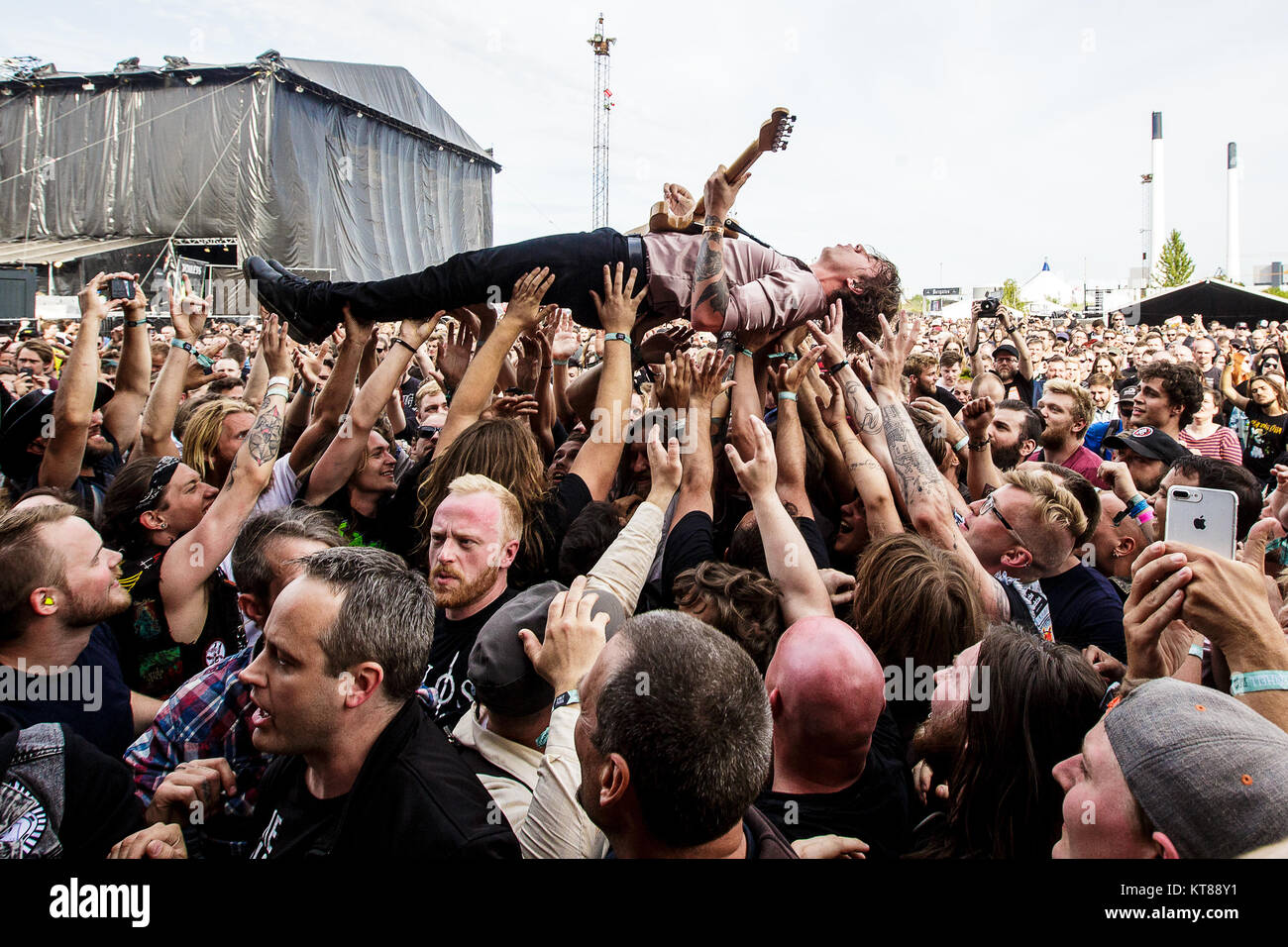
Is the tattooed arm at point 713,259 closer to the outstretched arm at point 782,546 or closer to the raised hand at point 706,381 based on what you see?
the raised hand at point 706,381

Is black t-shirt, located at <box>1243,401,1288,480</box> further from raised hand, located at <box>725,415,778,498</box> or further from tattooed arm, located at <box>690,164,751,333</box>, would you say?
raised hand, located at <box>725,415,778,498</box>

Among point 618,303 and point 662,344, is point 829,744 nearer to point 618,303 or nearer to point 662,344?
point 618,303

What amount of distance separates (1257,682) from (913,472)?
1.45m

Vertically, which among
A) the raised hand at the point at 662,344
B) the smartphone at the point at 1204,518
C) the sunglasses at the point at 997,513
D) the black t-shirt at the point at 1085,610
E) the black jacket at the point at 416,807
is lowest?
the black jacket at the point at 416,807

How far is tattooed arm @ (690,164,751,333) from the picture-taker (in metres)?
2.99

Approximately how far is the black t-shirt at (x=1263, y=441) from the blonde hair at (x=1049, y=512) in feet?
13.6

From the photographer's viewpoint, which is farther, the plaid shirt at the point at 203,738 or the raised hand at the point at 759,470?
the raised hand at the point at 759,470

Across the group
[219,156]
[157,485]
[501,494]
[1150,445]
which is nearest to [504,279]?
[501,494]

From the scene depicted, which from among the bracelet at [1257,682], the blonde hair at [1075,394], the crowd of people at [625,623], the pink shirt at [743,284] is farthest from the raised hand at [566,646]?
the blonde hair at [1075,394]

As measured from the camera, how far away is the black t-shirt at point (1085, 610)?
262cm

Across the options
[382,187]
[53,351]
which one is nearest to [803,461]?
[53,351]

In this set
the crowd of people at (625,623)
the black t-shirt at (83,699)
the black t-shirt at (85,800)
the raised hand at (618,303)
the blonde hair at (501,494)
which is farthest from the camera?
the raised hand at (618,303)

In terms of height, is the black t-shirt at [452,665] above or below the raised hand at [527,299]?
below
